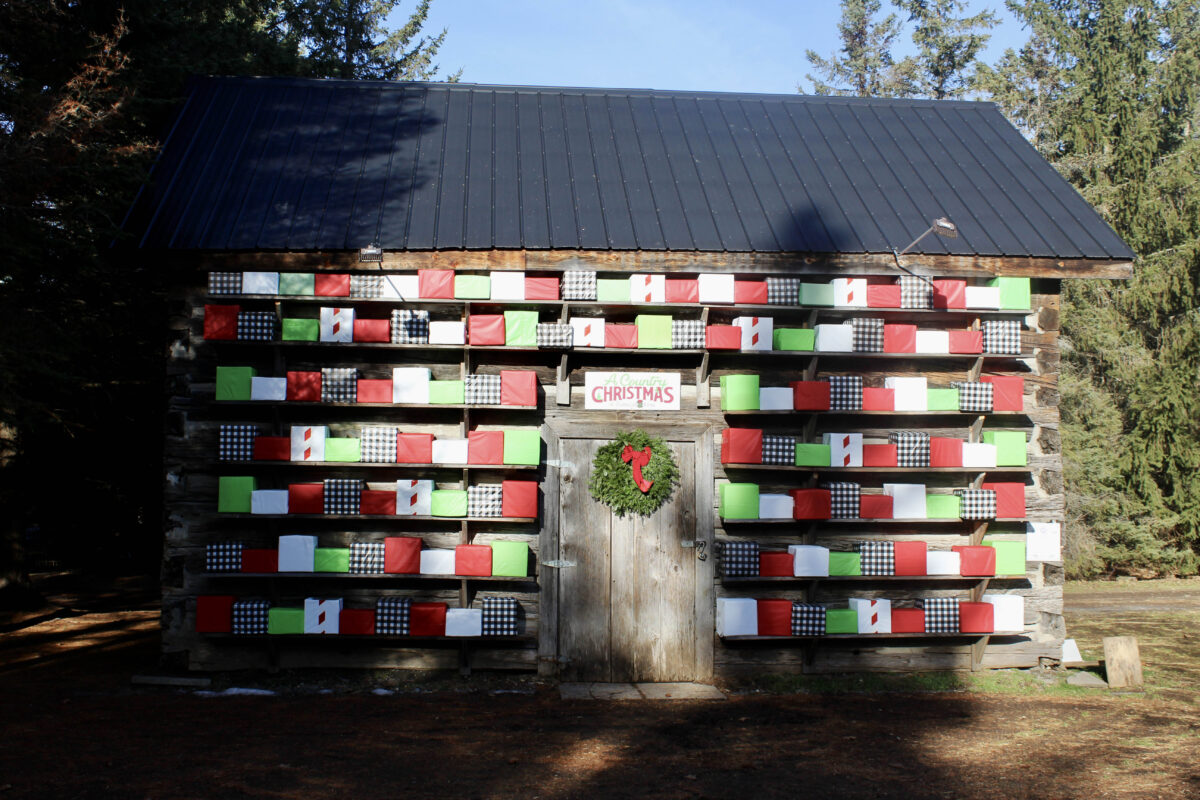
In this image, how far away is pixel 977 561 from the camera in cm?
866

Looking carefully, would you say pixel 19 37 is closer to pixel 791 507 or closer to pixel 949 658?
pixel 791 507

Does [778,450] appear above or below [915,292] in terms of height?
below

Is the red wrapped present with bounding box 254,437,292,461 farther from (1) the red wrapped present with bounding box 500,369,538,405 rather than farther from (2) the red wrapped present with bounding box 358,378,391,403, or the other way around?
(1) the red wrapped present with bounding box 500,369,538,405

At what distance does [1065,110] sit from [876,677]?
1781cm

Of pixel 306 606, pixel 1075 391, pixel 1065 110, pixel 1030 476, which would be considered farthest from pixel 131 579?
pixel 1065 110

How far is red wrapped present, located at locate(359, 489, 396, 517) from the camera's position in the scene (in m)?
8.28

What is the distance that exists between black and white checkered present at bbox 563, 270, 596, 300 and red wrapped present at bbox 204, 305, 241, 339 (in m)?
2.80

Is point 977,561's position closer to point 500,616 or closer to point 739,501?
point 739,501

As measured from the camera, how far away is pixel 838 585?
8867 millimetres

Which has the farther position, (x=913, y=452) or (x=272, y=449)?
(x=913, y=452)

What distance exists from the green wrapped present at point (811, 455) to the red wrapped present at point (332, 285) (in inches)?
162

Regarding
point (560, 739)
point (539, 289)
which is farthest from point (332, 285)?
point (560, 739)

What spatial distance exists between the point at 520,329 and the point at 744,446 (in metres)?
2.18

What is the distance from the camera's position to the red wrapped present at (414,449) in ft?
27.2
